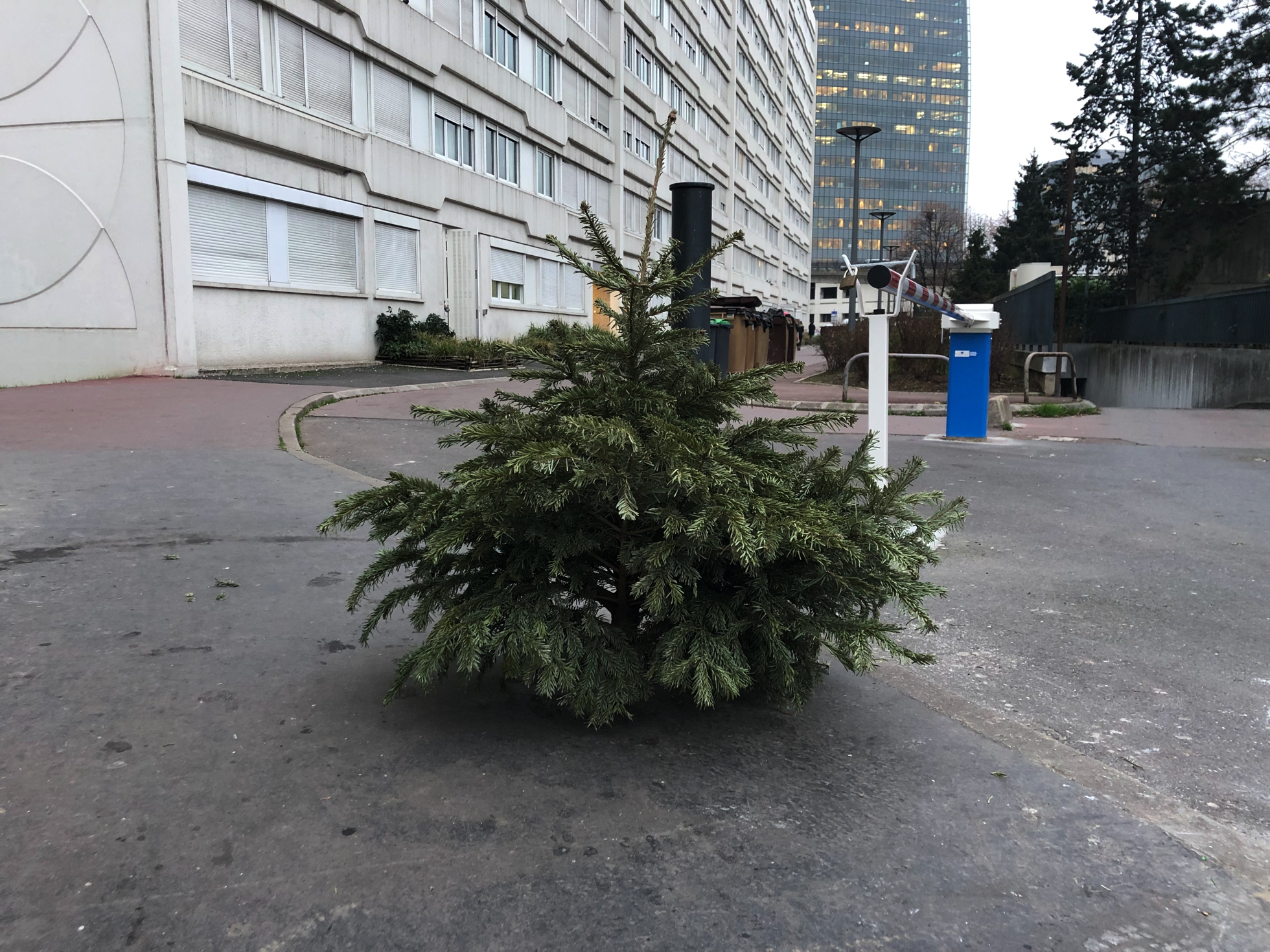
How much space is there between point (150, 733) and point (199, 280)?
53.8 ft

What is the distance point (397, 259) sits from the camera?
24062 mm

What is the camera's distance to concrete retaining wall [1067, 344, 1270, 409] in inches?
797

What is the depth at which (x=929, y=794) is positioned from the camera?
284 cm

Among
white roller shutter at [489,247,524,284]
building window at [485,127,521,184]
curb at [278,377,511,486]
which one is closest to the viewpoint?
curb at [278,377,511,486]

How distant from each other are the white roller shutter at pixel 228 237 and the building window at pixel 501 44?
11.6 meters

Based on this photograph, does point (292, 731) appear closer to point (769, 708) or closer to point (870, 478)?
point (769, 708)

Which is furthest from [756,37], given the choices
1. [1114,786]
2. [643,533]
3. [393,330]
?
[1114,786]

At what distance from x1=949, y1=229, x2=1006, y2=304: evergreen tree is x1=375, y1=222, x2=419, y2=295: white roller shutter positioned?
168 ft

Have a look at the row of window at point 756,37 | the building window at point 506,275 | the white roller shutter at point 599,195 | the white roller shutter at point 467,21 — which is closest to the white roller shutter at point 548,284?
the building window at point 506,275

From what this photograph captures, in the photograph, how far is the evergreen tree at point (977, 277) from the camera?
2670 inches

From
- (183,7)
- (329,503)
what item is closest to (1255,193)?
(183,7)

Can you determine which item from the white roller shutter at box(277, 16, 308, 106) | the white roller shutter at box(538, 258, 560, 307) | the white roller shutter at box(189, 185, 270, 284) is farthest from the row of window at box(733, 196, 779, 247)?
the white roller shutter at box(189, 185, 270, 284)

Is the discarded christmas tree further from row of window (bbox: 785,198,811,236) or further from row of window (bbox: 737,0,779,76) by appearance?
row of window (bbox: 785,198,811,236)

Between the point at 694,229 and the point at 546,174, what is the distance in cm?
3000
